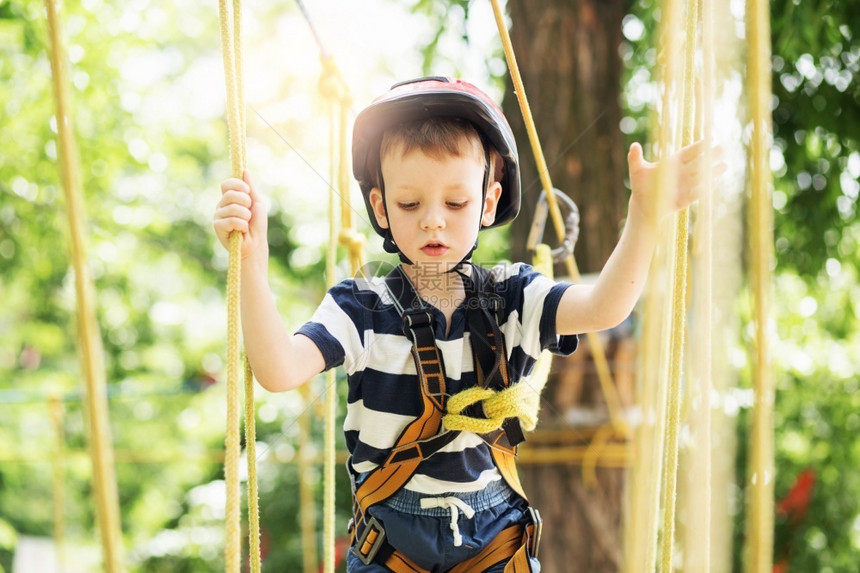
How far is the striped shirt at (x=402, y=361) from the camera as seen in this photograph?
979mm

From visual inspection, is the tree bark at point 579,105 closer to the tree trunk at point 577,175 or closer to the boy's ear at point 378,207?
the tree trunk at point 577,175

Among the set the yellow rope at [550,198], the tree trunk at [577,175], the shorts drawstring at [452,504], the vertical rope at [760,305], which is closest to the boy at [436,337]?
the shorts drawstring at [452,504]

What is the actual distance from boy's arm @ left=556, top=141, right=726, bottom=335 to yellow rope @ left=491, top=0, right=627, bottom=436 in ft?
0.81

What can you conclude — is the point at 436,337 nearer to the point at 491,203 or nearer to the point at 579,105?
the point at 491,203

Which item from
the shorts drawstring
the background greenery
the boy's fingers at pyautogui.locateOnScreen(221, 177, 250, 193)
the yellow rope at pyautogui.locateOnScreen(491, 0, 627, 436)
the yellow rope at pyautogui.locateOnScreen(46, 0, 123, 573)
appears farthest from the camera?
the background greenery

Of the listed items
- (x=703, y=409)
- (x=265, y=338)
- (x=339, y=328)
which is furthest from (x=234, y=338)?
(x=703, y=409)

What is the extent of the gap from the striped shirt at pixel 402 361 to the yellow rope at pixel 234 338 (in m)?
0.14

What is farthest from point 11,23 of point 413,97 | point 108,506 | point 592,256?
point 108,506

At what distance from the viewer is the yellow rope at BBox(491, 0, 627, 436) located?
109 centimetres

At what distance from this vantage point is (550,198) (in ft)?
4.12

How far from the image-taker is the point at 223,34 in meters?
0.82

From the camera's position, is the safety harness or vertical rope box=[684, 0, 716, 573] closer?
vertical rope box=[684, 0, 716, 573]

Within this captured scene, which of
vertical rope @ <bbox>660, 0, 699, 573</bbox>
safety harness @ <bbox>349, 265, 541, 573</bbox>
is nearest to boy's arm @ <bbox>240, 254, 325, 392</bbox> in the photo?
safety harness @ <bbox>349, 265, 541, 573</bbox>

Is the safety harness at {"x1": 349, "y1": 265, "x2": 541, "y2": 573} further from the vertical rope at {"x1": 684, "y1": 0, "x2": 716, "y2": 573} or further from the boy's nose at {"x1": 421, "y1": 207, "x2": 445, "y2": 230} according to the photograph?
the vertical rope at {"x1": 684, "y1": 0, "x2": 716, "y2": 573}
